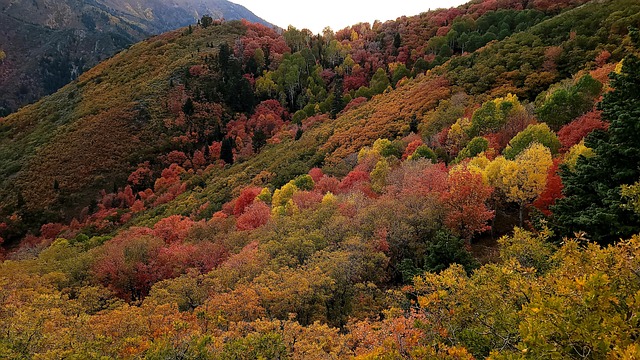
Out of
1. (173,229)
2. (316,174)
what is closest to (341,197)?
(316,174)

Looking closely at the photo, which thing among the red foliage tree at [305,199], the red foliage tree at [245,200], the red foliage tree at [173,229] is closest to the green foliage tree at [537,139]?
the red foliage tree at [305,199]

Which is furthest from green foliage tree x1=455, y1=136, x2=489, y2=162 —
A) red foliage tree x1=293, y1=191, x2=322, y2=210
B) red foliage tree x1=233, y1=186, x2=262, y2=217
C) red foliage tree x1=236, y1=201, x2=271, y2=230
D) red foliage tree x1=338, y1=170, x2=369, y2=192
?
red foliage tree x1=233, y1=186, x2=262, y2=217

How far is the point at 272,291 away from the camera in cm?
3088

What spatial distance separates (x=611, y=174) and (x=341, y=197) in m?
32.6

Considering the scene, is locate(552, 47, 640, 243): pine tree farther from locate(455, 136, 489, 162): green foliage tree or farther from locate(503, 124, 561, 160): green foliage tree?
locate(455, 136, 489, 162): green foliage tree

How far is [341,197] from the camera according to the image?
55.8 meters

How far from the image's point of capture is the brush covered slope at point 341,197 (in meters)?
19.7

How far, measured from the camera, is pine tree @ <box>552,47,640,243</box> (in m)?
26.9

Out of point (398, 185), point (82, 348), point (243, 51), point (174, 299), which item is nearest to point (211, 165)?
point (243, 51)

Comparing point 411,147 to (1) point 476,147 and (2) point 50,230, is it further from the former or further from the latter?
(2) point 50,230

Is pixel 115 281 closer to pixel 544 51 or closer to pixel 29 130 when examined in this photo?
pixel 544 51

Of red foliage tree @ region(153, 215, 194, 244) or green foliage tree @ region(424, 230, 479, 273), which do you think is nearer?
green foliage tree @ region(424, 230, 479, 273)

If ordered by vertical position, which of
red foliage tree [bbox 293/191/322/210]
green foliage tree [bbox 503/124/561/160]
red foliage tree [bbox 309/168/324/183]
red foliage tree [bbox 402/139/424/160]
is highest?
green foliage tree [bbox 503/124/561/160]

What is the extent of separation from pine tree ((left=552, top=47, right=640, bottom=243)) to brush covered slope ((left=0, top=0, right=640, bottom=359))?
173 millimetres
